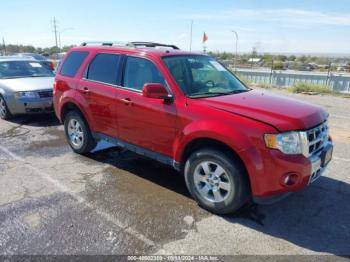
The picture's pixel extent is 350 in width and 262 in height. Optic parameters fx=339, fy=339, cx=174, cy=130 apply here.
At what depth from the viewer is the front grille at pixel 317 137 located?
359cm

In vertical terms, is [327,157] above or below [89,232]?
above

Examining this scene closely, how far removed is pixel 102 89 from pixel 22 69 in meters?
5.39

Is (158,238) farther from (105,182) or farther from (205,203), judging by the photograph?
(105,182)

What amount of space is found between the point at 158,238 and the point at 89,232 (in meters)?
0.73

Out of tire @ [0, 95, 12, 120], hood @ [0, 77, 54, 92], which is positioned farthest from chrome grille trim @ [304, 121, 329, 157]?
tire @ [0, 95, 12, 120]

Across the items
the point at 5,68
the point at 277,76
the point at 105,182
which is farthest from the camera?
the point at 277,76

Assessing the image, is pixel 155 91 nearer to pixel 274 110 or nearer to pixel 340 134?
pixel 274 110

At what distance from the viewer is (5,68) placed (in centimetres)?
907

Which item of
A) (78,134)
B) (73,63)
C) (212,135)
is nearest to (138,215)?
(212,135)

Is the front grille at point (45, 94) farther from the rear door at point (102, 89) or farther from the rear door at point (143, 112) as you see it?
the rear door at point (143, 112)

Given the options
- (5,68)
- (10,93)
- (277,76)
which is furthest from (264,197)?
(277,76)

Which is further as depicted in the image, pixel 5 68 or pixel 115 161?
pixel 5 68

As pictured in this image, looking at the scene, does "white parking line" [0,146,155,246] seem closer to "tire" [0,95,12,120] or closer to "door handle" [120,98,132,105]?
Result: "door handle" [120,98,132,105]

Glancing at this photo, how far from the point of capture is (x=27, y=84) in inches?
328
